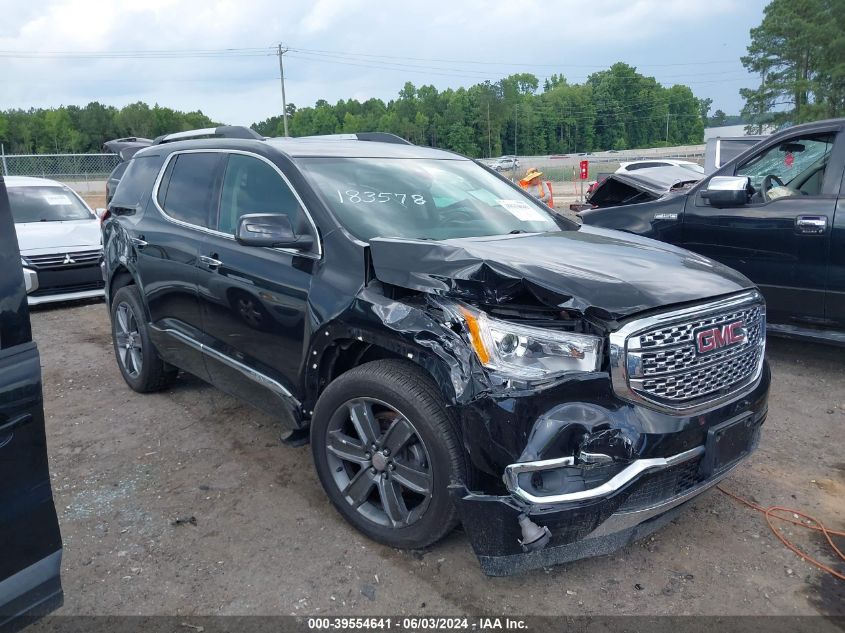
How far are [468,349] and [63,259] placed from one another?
25.6 ft

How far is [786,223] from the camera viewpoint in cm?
532

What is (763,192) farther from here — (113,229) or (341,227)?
(113,229)

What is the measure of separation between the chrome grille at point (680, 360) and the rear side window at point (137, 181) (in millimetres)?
3738

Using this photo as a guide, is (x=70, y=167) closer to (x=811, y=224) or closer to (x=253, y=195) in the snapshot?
(x=253, y=195)

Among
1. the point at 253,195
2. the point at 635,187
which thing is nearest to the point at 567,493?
the point at 253,195

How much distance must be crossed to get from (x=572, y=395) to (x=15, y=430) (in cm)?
184

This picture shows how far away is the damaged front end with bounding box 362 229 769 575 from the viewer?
2.51 metres

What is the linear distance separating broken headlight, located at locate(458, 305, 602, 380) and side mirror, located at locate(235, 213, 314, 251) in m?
1.22

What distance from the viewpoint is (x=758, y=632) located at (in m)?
2.58

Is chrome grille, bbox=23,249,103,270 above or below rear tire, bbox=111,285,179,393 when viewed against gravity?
above

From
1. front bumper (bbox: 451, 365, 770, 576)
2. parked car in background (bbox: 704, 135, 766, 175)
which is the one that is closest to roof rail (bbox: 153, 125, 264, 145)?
front bumper (bbox: 451, 365, 770, 576)

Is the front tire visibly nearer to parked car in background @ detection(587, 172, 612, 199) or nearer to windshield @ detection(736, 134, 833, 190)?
windshield @ detection(736, 134, 833, 190)

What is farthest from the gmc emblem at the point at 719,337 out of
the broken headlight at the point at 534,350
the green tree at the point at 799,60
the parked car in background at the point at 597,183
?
the green tree at the point at 799,60

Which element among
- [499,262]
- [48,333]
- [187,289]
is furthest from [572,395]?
[48,333]
